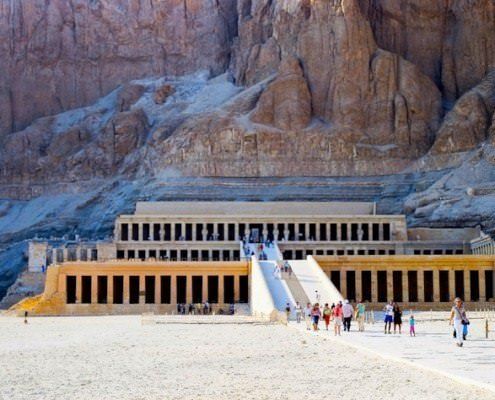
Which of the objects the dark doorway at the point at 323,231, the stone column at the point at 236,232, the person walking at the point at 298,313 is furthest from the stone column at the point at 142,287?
the dark doorway at the point at 323,231

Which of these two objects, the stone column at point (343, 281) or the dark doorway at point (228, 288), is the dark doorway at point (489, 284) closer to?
the stone column at point (343, 281)

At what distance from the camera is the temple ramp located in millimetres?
56981

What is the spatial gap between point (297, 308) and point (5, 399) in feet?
101

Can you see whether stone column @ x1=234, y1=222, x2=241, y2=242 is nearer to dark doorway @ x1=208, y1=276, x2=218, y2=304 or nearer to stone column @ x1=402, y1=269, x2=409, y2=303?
dark doorway @ x1=208, y1=276, x2=218, y2=304

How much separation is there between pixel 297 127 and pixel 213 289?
41488 mm

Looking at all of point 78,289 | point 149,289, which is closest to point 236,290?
point 149,289

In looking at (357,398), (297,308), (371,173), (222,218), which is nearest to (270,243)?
(222,218)

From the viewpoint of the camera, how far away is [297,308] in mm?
51625

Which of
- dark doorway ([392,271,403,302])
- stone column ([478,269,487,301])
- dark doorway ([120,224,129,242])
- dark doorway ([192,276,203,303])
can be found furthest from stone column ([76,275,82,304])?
stone column ([478,269,487,301])

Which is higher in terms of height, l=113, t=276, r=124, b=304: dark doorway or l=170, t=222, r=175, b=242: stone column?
l=170, t=222, r=175, b=242: stone column

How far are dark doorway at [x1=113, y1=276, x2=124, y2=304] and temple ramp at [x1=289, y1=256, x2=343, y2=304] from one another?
12040 millimetres

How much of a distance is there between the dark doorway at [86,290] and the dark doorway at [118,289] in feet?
5.90

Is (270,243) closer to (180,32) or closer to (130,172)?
(130,172)

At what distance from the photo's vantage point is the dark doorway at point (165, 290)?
7412cm
